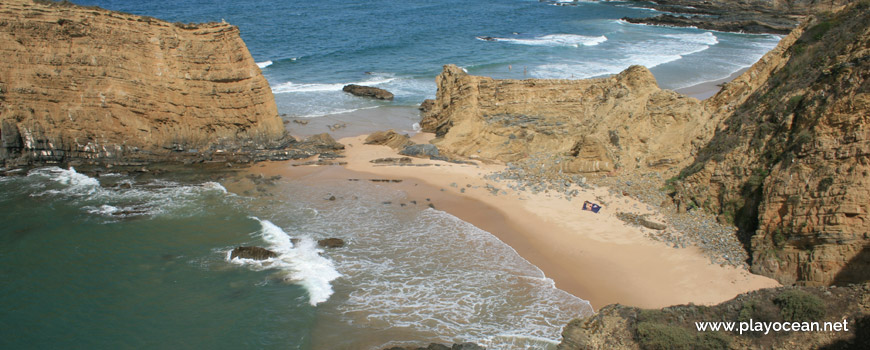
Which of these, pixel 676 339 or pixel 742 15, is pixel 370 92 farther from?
pixel 742 15

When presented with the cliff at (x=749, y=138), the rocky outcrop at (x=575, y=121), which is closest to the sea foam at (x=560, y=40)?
the rocky outcrop at (x=575, y=121)

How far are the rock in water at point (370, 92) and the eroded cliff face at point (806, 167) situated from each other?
21781 millimetres

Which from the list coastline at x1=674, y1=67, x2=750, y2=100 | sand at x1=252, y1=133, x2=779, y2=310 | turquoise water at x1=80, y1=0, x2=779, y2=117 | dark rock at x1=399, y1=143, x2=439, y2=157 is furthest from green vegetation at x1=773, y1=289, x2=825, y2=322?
turquoise water at x1=80, y1=0, x2=779, y2=117

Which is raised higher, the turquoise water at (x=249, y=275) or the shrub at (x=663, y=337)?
the shrub at (x=663, y=337)

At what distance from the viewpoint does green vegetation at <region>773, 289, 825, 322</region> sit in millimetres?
7258

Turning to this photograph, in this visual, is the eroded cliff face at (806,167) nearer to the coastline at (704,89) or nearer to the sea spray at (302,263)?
the sea spray at (302,263)

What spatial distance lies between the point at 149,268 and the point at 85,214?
4.65 metres

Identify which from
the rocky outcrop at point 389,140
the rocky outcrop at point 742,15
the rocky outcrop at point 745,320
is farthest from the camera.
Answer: the rocky outcrop at point 742,15

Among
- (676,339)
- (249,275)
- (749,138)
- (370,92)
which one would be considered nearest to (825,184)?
(749,138)

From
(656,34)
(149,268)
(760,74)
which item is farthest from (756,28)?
(149,268)

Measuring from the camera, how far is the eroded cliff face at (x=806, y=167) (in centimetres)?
1147

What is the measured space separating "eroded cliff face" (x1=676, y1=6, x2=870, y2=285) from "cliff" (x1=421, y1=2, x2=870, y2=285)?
0.03 meters

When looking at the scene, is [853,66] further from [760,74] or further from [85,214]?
[85,214]

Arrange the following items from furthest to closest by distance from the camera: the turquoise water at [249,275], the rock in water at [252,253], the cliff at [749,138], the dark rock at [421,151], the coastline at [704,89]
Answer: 1. the coastline at [704,89]
2. the dark rock at [421,151]
3. the rock in water at [252,253]
4. the cliff at [749,138]
5. the turquoise water at [249,275]
